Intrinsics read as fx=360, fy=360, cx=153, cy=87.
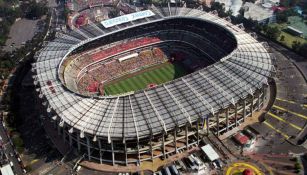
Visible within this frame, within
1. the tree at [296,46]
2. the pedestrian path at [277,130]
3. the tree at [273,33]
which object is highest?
the tree at [273,33]

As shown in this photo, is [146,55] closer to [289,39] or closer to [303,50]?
[303,50]

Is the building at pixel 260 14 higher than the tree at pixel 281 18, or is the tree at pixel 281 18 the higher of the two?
the building at pixel 260 14

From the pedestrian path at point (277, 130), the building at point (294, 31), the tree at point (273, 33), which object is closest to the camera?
the pedestrian path at point (277, 130)

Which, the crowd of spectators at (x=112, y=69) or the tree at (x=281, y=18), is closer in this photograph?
the crowd of spectators at (x=112, y=69)

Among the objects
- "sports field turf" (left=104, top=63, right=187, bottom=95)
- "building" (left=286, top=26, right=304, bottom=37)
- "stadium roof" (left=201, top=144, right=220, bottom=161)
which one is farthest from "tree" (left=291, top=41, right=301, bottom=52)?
"stadium roof" (left=201, top=144, right=220, bottom=161)

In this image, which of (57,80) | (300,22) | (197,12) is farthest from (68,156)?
(300,22)

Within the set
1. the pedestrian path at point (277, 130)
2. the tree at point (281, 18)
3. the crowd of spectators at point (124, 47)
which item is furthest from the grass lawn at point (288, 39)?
the pedestrian path at point (277, 130)

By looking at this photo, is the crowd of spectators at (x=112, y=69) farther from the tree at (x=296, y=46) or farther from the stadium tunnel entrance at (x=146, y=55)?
the tree at (x=296, y=46)
